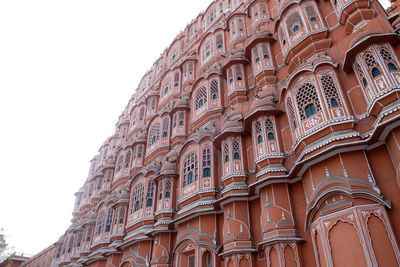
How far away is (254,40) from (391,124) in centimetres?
1000

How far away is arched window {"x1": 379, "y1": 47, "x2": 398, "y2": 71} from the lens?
1001 centimetres

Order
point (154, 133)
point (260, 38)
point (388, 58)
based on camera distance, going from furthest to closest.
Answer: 1. point (154, 133)
2. point (260, 38)
3. point (388, 58)

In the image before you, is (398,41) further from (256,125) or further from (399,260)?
(399,260)

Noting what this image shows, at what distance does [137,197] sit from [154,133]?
5.99 meters

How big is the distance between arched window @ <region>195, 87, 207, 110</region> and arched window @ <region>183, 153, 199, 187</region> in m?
4.36

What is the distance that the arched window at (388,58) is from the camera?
10013 millimetres

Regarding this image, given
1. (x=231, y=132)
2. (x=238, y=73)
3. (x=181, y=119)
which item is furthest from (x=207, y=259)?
(x=238, y=73)

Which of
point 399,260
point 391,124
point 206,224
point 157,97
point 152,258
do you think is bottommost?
point 399,260

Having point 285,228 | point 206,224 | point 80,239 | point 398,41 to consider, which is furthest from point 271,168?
point 80,239

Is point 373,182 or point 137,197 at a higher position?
point 137,197

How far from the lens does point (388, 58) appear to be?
1018cm

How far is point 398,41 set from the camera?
10398 millimetres

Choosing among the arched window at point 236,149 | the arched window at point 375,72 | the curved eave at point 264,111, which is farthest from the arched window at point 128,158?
the arched window at point 375,72

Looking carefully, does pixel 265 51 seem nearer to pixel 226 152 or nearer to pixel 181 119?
pixel 226 152
